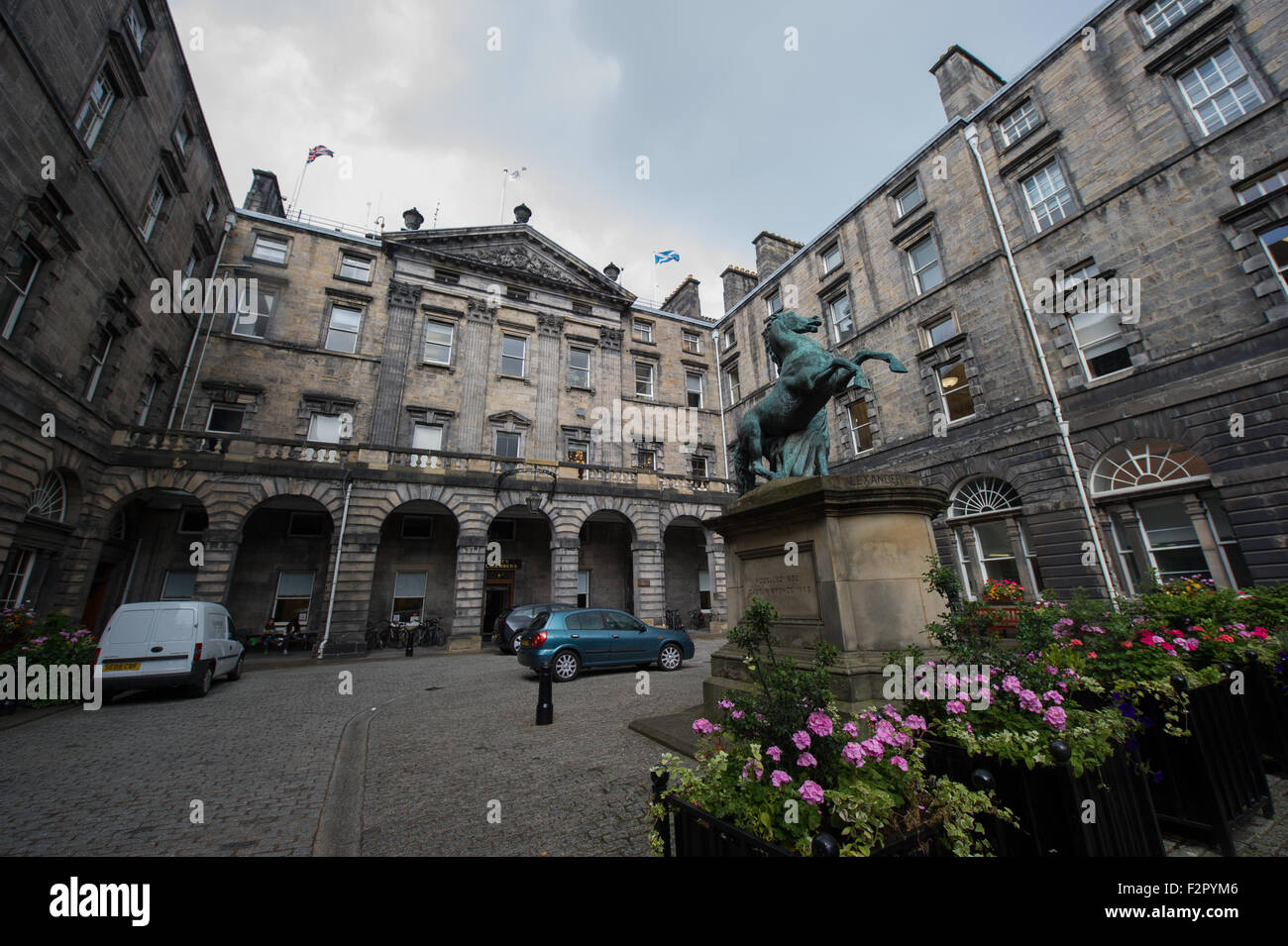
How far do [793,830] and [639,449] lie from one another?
78.1 ft

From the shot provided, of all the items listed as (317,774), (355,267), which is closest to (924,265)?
(317,774)

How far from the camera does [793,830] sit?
2.34 metres

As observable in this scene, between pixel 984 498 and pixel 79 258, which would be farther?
pixel 984 498

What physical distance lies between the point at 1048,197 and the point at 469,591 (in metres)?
23.2

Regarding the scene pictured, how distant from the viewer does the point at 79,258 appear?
41.2ft

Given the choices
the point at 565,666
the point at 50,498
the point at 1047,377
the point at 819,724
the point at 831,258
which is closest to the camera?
the point at 819,724

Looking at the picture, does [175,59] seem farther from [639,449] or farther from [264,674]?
[639,449]

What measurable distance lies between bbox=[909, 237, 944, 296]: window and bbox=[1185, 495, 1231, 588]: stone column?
10129 mm

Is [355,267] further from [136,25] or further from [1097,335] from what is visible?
[1097,335]

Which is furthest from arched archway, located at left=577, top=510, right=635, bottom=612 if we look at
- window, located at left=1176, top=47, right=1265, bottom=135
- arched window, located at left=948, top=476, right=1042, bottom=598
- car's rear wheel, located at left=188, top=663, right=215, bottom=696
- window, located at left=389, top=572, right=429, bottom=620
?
window, located at left=1176, top=47, right=1265, bottom=135

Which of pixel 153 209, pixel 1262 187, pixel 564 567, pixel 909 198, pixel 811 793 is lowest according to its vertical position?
pixel 811 793

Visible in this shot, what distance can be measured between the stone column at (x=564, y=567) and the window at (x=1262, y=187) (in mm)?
20932

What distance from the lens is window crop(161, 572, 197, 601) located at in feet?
55.7
